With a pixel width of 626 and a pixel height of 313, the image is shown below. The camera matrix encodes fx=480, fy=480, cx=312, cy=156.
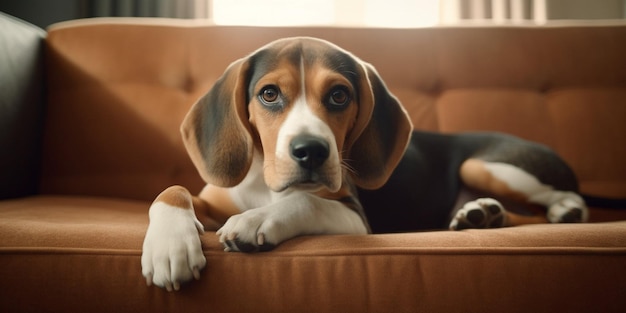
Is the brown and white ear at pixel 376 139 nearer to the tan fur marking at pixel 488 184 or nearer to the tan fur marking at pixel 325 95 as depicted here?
the tan fur marking at pixel 325 95

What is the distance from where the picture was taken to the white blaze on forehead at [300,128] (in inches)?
54.1

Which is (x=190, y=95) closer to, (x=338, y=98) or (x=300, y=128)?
(x=338, y=98)

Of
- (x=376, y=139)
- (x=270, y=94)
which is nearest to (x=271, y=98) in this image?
(x=270, y=94)

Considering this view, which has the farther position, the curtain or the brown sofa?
the curtain

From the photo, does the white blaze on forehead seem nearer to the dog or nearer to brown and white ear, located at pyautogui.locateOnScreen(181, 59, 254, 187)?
the dog

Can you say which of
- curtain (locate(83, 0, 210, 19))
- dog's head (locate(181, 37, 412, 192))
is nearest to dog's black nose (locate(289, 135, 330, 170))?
dog's head (locate(181, 37, 412, 192))

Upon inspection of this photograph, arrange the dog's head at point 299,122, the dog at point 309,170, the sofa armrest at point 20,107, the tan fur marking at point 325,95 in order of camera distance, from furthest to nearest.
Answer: the sofa armrest at point 20,107
the tan fur marking at point 325,95
the dog's head at point 299,122
the dog at point 309,170

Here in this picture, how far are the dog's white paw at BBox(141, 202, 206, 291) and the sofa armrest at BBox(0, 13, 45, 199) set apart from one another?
4.13 ft

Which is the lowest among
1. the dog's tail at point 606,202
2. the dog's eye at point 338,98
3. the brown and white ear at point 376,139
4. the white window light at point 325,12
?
the dog's tail at point 606,202

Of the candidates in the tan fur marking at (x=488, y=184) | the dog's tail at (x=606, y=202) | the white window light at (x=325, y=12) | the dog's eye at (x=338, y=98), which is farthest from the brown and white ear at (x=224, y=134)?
→ the white window light at (x=325, y=12)

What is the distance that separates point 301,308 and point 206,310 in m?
0.23

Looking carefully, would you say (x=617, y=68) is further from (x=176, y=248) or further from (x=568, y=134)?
(x=176, y=248)

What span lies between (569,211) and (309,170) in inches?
47.5

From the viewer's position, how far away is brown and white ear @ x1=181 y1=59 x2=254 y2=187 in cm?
158
